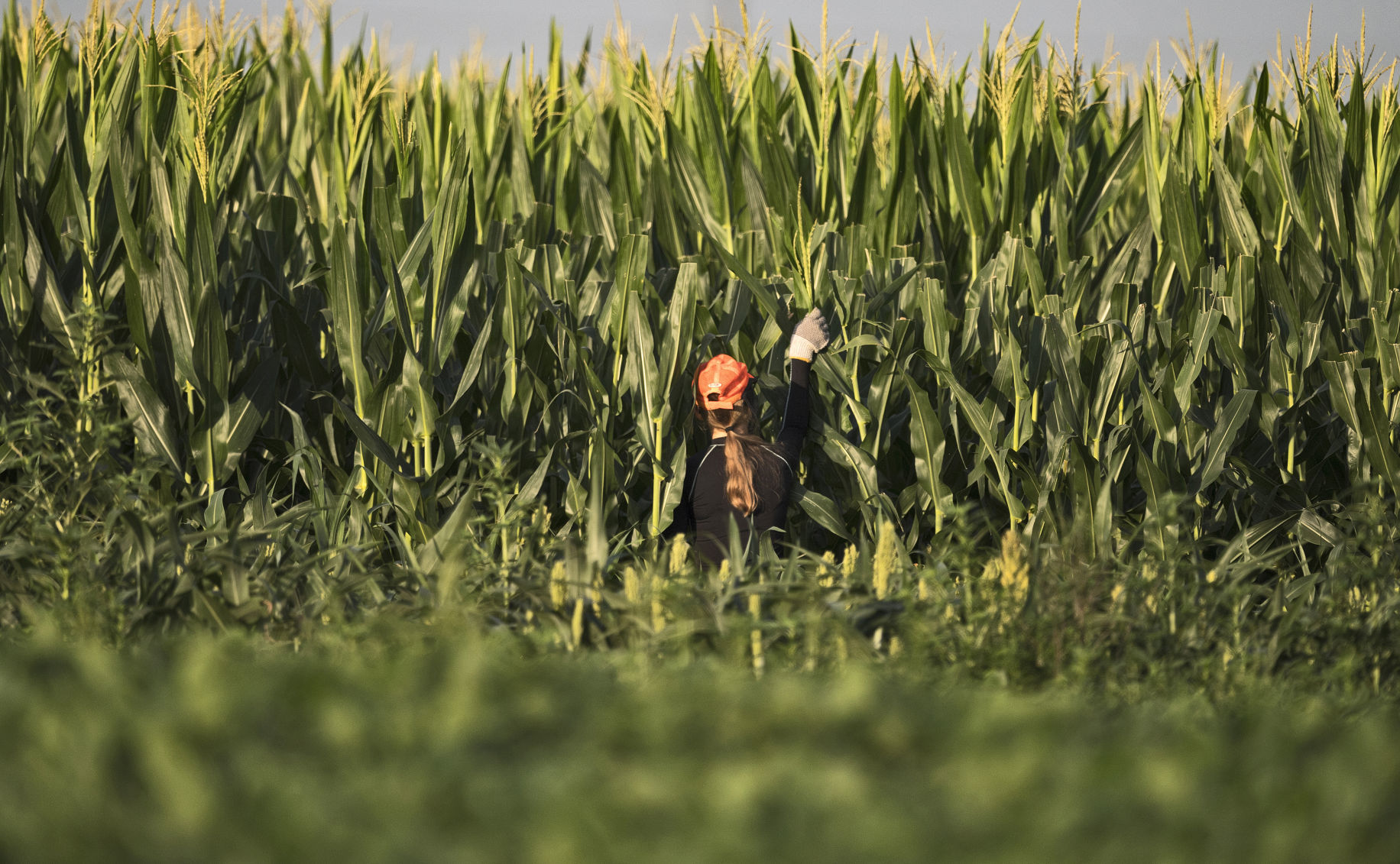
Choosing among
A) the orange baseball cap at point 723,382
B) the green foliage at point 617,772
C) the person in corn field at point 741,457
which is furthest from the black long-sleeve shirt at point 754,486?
the green foliage at point 617,772

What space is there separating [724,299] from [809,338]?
688 millimetres

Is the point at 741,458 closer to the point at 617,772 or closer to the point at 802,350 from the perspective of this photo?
the point at 802,350

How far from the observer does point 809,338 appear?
459 centimetres

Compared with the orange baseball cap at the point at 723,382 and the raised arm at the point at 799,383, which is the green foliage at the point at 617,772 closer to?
the orange baseball cap at the point at 723,382

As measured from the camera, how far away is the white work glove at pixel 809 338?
4.59 m

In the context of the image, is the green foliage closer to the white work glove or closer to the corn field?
the corn field

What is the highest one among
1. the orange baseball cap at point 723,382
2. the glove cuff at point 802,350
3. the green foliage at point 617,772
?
the glove cuff at point 802,350

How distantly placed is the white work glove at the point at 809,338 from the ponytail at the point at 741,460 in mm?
357

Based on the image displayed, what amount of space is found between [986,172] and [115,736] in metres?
4.85

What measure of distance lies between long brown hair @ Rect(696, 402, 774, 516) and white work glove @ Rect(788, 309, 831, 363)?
0.35 m

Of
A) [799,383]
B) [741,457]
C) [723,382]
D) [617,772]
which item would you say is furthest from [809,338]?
[617,772]

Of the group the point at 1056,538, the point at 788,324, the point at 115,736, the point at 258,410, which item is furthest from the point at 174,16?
the point at 1056,538

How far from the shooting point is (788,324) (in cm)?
484

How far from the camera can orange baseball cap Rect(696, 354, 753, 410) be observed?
4.43 m
